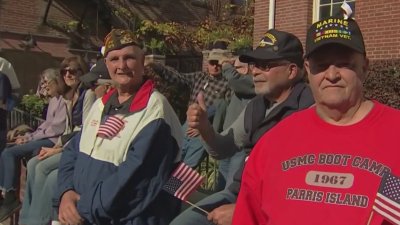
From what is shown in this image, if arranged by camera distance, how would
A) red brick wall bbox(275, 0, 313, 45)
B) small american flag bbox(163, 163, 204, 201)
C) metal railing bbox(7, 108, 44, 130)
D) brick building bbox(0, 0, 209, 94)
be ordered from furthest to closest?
1. brick building bbox(0, 0, 209, 94)
2. red brick wall bbox(275, 0, 313, 45)
3. metal railing bbox(7, 108, 44, 130)
4. small american flag bbox(163, 163, 204, 201)

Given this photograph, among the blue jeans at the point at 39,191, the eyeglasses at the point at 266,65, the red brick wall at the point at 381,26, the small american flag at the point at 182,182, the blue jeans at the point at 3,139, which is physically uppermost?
the red brick wall at the point at 381,26

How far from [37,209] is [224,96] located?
255 cm

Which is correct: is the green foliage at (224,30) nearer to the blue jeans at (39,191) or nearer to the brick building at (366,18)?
the brick building at (366,18)

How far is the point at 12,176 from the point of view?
6.12m

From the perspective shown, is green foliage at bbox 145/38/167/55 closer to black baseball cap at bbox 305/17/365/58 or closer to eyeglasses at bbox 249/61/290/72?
eyeglasses at bbox 249/61/290/72

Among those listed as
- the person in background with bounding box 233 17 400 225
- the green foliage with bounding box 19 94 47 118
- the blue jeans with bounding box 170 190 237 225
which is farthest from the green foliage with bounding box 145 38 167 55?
the person in background with bounding box 233 17 400 225

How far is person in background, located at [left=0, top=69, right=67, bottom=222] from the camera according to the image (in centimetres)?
608

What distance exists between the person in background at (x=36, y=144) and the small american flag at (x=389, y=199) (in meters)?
4.71

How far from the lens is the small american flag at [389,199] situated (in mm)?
1877

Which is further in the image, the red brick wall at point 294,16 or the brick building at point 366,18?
the red brick wall at point 294,16

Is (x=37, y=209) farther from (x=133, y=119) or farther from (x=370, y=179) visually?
(x=370, y=179)

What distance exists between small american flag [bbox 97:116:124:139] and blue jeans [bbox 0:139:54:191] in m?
2.86

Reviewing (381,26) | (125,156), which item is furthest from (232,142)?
(381,26)

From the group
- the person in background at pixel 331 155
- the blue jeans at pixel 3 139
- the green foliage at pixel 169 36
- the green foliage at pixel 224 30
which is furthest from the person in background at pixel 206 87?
the green foliage at pixel 169 36
